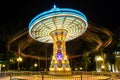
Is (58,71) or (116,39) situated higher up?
(116,39)

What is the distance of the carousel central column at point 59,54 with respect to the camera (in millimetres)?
A: 27625

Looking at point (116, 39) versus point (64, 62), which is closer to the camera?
point (64, 62)

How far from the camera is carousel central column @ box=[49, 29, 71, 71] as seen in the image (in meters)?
27.6

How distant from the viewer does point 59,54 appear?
28.2m

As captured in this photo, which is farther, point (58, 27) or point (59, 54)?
point (59, 54)

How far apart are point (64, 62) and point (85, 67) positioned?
1102 inches

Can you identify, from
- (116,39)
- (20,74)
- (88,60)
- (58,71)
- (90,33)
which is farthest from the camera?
(88,60)

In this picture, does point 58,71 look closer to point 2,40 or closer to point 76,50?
point 2,40

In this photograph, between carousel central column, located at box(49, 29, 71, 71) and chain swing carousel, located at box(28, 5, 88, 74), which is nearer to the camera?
chain swing carousel, located at box(28, 5, 88, 74)

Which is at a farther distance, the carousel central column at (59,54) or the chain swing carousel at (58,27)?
the carousel central column at (59,54)

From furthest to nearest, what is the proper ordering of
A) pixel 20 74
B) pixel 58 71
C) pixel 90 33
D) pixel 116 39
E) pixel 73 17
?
pixel 116 39 < pixel 90 33 < pixel 58 71 < pixel 20 74 < pixel 73 17

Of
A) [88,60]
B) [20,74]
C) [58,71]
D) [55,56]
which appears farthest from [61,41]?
[88,60]

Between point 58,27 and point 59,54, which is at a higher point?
point 58,27

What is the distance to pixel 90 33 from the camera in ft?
98.6
